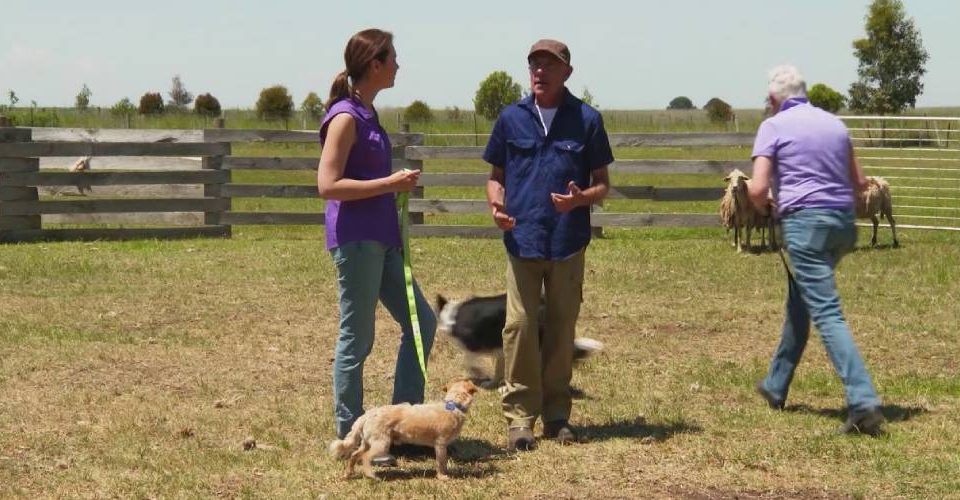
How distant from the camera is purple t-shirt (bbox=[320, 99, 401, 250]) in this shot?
19.9ft

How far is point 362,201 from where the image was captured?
6.08m

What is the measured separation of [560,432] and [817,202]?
1.72m

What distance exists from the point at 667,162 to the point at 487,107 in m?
41.8

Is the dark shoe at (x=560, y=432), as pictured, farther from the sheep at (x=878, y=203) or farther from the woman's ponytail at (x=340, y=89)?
the sheep at (x=878, y=203)

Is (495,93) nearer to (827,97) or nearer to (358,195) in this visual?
(827,97)

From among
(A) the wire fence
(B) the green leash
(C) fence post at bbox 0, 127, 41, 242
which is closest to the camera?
(B) the green leash

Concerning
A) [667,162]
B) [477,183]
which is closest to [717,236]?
[667,162]

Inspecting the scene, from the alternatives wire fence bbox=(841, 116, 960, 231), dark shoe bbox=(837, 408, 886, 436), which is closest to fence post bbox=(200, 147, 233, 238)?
wire fence bbox=(841, 116, 960, 231)

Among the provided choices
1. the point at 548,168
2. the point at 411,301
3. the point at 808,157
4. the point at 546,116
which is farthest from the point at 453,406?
the point at 808,157

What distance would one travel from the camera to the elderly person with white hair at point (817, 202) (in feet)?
21.7

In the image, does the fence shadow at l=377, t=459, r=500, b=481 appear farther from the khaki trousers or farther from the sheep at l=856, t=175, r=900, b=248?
the sheep at l=856, t=175, r=900, b=248

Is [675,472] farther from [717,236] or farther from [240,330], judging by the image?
[717,236]

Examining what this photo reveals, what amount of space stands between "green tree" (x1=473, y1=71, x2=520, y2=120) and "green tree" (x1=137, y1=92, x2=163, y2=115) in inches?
610

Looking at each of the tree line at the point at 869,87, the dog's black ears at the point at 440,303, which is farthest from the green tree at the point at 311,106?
the dog's black ears at the point at 440,303
